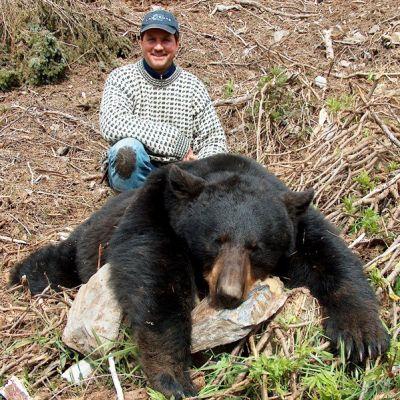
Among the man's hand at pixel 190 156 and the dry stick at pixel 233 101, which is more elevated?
the dry stick at pixel 233 101

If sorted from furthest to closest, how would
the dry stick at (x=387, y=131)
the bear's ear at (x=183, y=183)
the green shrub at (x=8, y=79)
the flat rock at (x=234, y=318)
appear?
the green shrub at (x=8, y=79) → the dry stick at (x=387, y=131) → the bear's ear at (x=183, y=183) → the flat rock at (x=234, y=318)

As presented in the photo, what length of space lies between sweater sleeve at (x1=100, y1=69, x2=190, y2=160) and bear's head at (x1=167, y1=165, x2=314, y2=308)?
5.19 ft

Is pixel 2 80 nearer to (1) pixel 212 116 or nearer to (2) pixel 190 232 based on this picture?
(1) pixel 212 116

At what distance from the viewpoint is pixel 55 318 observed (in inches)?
131

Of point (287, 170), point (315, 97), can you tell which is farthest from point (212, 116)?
point (315, 97)

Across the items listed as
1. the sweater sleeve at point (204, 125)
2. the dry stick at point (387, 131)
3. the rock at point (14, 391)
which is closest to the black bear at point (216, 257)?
A: the rock at point (14, 391)

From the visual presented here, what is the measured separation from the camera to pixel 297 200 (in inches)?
128

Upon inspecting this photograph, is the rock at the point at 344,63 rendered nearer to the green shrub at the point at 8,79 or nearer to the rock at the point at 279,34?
the rock at the point at 279,34

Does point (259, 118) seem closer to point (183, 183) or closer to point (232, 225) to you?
point (183, 183)

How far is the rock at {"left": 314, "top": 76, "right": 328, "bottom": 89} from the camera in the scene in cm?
629

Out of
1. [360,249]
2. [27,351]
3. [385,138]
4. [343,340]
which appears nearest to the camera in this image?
[343,340]

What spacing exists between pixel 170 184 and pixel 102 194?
7.82 ft

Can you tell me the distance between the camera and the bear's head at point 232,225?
9.47 feet

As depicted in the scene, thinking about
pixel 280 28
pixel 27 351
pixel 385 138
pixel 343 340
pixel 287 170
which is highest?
pixel 280 28
